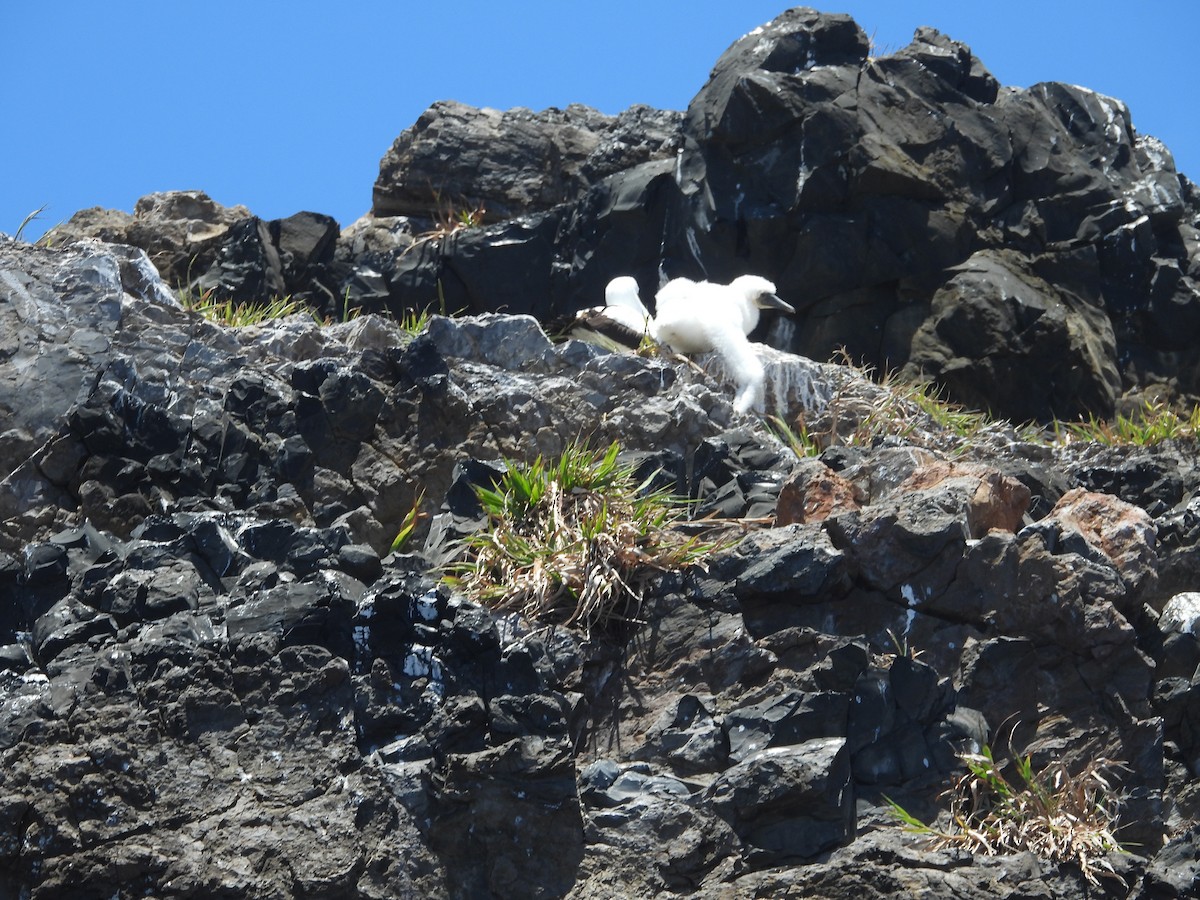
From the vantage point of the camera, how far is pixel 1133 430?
443 inches

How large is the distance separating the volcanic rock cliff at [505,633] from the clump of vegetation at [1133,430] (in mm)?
219

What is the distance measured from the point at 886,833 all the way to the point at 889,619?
1.21 meters

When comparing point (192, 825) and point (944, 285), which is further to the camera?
point (944, 285)

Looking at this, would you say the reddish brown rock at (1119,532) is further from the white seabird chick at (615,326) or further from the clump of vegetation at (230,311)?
the clump of vegetation at (230,311)

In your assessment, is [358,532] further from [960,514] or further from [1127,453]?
[1127,453]

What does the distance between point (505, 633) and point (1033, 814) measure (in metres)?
2.37

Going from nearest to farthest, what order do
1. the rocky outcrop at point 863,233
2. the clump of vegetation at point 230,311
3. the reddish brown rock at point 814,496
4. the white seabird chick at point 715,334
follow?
the reddish brown rock at point 814,496 < the clump of vegetation at point 230,311 < the white seabird chick at point 715,334 < the rocky outcrop at point 863,233

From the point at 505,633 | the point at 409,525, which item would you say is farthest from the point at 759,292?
the point at 505,633

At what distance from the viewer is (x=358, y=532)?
8.13 meters

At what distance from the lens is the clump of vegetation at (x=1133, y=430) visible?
11047 mm

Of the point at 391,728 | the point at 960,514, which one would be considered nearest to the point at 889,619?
the point at 960,514

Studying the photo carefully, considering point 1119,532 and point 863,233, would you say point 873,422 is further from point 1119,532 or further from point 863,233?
point 863,233

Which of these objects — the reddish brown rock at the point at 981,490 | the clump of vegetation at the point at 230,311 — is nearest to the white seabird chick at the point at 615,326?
the clump of vegetation at the point at 230,311

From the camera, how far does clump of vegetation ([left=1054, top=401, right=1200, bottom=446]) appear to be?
1105 centimetres
